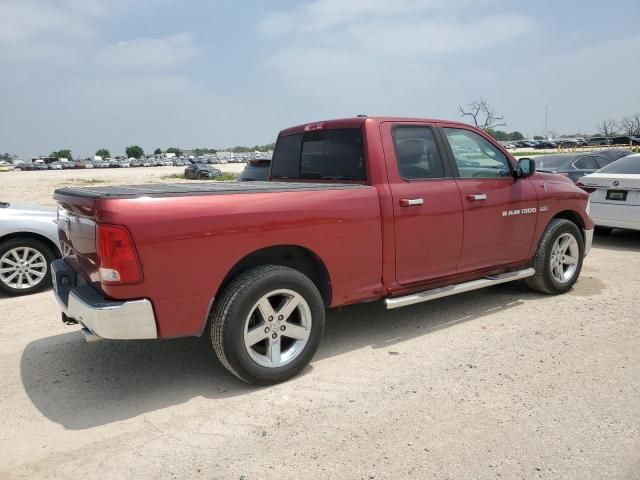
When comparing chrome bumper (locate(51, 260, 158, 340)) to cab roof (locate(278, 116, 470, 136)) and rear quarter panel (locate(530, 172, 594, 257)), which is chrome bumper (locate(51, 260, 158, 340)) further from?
rear quarter panel (locate(530, 172, 594, 257))

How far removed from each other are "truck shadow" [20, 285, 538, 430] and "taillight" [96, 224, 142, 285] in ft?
3.05

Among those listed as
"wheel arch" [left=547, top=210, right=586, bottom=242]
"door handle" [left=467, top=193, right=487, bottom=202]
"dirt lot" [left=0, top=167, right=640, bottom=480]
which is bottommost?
"dirt lot" [left=0, top=167, right=640, bottom=480]

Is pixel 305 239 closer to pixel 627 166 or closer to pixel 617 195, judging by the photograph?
Result: pixel 617 195

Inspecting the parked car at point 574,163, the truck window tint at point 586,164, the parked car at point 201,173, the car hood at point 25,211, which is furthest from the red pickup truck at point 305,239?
the parked car at point 201,173

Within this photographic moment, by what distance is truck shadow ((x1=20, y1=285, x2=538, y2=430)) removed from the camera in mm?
3348

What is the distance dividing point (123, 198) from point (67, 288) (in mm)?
1133

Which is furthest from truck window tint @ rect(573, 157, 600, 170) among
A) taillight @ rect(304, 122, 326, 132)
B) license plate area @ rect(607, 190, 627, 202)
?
taillight @ rect(304, 122, 326, 132)

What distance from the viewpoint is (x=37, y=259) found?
Answer: 609cm

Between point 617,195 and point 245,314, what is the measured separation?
7.28 m

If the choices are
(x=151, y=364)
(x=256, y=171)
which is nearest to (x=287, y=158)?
(x=151, y=364)

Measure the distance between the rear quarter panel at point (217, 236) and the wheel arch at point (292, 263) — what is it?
64 mm

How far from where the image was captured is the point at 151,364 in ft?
13.0

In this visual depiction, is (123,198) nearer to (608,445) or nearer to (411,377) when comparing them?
(411,377)

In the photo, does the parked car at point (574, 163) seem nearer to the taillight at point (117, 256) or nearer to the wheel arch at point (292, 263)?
the wheel arch at point (292, 263)
